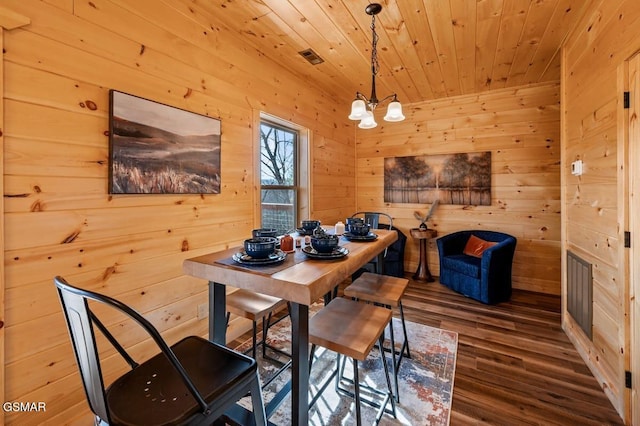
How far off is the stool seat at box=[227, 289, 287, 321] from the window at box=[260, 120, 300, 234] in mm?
1192

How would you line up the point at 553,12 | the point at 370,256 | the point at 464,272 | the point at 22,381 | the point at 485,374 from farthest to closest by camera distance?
1. the point at 464,272
2. the point at 553,12
3. the point at 485,374
4. the point at 370,256
5. the point at 22,381

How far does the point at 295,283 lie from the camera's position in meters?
1.11

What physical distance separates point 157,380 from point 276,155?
261cm

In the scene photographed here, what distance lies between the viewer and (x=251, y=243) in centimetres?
137

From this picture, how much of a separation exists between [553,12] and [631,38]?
33.4 inches

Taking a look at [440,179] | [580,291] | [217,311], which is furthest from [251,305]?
[440,179]

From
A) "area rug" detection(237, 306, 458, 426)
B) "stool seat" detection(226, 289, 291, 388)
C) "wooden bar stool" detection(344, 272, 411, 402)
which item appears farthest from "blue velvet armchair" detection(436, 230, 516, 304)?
"stool seat" detection(226, 289, 291, 388)

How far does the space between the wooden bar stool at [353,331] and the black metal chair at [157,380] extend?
0.40m

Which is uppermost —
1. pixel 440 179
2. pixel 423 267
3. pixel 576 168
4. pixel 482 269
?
pixel 440 179

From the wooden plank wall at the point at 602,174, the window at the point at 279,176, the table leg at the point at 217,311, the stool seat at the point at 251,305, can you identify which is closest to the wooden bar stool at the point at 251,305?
the stool seat at the point at 251,305

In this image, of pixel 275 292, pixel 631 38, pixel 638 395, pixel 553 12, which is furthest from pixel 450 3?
pixel 638 395

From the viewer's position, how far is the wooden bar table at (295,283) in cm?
112

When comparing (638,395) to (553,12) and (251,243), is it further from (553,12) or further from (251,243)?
(553,12)

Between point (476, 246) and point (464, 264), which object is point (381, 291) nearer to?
point (464, 264)
